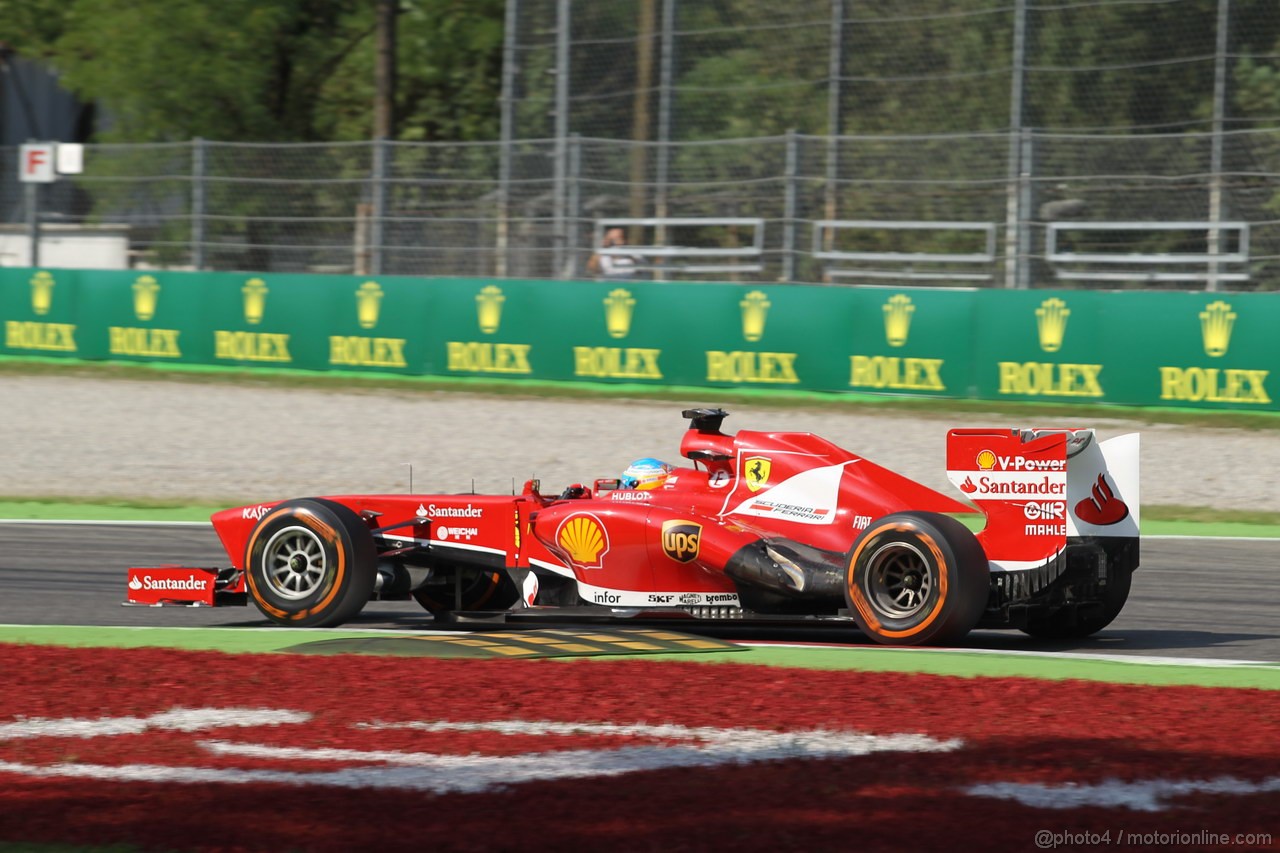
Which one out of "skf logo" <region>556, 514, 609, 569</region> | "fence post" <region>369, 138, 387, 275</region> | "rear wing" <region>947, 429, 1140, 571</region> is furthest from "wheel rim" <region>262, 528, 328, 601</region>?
"fence post" <region>369, 138, 387, 275</region>

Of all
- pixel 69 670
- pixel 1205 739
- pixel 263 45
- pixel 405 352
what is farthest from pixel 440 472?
pixel 263 45

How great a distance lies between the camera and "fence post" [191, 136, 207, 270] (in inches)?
906

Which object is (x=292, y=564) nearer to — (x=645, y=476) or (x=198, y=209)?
(x=645, y=476)

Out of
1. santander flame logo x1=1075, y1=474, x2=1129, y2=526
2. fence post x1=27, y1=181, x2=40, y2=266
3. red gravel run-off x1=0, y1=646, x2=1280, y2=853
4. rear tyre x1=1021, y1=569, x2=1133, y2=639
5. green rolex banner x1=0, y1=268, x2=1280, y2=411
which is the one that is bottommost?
red gravel run-off x1=0, y1=646, x2=1280, y2=853

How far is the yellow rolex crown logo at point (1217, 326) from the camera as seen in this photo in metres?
17.3

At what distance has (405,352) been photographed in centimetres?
2173

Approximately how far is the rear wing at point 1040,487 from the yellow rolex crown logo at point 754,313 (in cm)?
1139

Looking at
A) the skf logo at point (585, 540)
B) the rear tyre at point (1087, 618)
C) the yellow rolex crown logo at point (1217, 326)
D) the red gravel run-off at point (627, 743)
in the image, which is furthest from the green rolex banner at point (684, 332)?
the red gravel run-off at point (627, 743)

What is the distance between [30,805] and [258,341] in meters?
17.4

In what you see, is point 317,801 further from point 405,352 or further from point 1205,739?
point 405,352

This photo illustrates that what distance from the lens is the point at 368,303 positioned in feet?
71.9

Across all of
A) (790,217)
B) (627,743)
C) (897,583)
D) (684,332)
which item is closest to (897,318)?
(790,217)

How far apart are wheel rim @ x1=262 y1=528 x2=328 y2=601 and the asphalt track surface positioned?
0.62 m

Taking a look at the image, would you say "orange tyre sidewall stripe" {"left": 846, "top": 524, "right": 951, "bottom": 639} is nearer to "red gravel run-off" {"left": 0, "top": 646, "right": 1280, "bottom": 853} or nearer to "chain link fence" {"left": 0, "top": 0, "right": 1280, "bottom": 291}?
"red gravel run-off" {"left": 0, "top": 646, "right": 1280, "bottom": 853}
